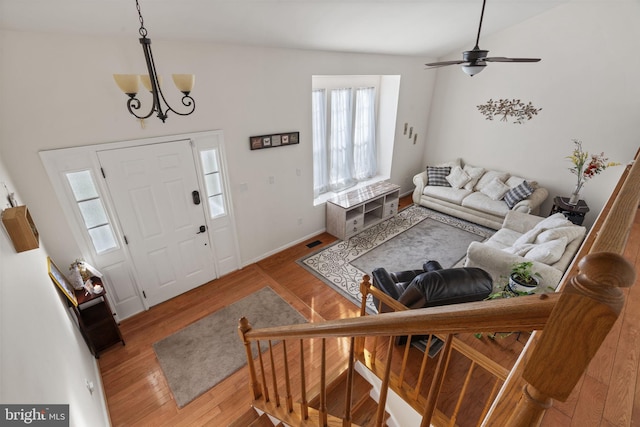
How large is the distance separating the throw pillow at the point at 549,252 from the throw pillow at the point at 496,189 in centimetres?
220

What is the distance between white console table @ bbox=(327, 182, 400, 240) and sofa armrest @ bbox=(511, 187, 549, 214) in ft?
6.87

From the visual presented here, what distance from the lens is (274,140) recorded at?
4125mm

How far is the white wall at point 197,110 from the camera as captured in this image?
8.08 ft

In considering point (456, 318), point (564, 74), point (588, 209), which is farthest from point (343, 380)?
point (564, 74)

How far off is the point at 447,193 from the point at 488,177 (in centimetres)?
85

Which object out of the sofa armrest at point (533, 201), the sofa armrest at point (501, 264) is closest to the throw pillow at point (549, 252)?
the sofa armrest at point (501, 264)

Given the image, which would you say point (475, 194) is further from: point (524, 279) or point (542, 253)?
point (524, 279)

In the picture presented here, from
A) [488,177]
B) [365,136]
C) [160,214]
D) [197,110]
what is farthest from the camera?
[365,136]

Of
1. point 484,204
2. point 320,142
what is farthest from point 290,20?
point 484,204

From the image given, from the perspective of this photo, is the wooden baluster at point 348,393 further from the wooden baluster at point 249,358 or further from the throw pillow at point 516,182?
the throw pillow at point 516,182

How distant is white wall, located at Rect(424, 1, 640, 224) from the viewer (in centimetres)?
440

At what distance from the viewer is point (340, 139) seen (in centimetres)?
558

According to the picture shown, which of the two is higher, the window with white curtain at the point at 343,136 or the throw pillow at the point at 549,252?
the window with white curtain at the point at 343,136

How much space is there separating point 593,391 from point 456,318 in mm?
985
